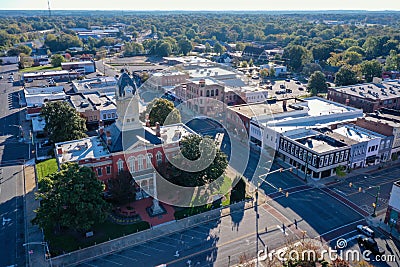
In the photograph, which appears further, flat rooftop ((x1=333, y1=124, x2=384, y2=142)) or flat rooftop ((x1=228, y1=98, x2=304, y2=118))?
flat rooftop ((x1=228, y1=98, x2=304, y2=118))

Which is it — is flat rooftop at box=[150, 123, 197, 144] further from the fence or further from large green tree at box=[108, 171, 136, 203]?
the fence

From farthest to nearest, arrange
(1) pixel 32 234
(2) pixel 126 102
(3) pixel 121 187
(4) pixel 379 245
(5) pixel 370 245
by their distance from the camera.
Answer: (2) pixel 126 102
(3) pixel 121 187
(1) pixel 32 234
(4) pixel 379 245
(5) pixel 370 245

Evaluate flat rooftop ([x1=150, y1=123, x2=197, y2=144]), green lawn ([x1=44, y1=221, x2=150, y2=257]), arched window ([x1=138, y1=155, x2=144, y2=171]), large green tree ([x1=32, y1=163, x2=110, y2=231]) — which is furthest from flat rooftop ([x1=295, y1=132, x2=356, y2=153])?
large green tree ([x1=32, y1=163, x2=110, y2=231])

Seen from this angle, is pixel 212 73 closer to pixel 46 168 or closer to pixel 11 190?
pixel 46 168

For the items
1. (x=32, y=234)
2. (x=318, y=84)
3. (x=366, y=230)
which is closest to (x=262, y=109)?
(x=366, y=230)

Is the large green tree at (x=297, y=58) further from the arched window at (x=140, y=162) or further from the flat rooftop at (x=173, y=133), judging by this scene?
the arched window at (x=140, y=162)

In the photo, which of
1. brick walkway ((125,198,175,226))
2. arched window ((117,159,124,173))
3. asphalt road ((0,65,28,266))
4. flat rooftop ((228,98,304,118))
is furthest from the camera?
flat rooftop ((228,98,304,118))

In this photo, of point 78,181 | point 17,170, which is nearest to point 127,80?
point 78,181
